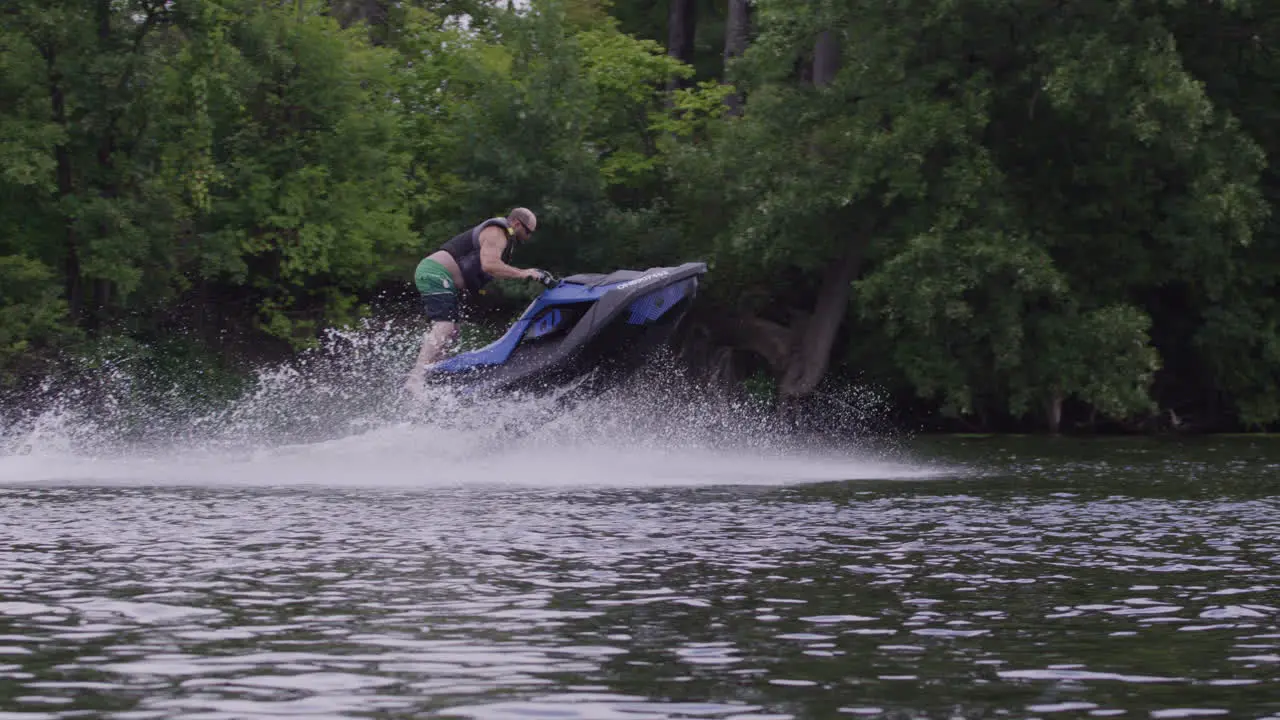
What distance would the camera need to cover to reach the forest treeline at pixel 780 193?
28.0 meters

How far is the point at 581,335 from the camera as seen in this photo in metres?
17.1

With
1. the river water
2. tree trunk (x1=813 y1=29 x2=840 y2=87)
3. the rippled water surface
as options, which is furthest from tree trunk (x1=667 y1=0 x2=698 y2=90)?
the rippled water surface

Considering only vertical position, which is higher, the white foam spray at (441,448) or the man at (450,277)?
the man at (450,277)

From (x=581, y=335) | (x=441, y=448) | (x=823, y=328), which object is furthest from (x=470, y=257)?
(x=823, y=328)

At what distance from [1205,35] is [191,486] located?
64.2ft

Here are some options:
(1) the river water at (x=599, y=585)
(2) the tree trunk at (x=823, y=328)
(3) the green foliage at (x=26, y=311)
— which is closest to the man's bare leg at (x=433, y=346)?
(1) the river water at (x=599, y=585)

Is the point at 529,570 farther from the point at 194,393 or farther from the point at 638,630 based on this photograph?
the point at 194,393

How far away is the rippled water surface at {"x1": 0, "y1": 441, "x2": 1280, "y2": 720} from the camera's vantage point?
6.08 meters

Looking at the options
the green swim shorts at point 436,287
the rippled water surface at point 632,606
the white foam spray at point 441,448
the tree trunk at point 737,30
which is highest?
the tree trunk at point 737,30

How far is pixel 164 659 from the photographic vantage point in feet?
22.0

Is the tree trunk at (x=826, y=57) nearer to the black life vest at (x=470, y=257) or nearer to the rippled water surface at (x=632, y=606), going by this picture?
the black life vest at (x=470, y=257)

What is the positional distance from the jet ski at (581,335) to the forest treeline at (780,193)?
10.6m

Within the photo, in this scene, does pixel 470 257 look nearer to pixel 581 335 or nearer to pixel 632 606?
pixel 581 335

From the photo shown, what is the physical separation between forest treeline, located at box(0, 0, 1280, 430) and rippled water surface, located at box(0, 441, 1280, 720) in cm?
1394
